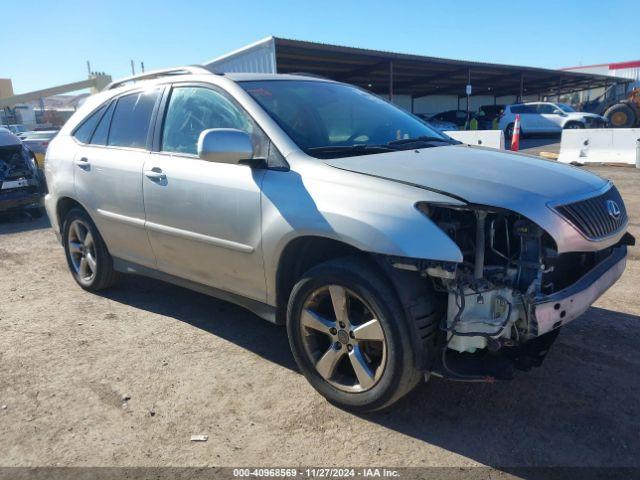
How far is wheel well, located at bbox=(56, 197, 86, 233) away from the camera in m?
4.82

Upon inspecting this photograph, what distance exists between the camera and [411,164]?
2.90m

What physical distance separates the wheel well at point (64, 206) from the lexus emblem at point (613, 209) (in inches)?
164

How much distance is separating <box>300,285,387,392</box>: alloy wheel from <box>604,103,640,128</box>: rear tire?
22939 millimetres

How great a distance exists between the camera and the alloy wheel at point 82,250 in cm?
473

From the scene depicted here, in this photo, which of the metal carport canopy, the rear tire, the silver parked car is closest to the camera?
the silver parked car

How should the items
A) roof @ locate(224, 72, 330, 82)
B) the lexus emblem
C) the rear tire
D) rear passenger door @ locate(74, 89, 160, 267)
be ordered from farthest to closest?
1. the rear tire
2. rear passenger door @ locate(74, 89, 160, 267)
3. roof @ locate(224, 72, 330, 82)
4. the lexus emblem

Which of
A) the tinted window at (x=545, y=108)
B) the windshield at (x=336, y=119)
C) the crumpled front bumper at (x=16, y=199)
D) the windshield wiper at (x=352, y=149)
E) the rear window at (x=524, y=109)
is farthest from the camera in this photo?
the rear window at (x=524, y=109)

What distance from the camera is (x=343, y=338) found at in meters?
2.82

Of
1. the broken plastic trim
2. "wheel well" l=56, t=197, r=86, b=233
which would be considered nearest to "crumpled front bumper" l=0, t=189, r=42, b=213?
"wheel well" l=56, t=197, r=86, b=233

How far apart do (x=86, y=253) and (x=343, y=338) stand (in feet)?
10.0

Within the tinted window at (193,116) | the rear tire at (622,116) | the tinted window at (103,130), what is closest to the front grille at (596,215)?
the tinted window at (193,116)

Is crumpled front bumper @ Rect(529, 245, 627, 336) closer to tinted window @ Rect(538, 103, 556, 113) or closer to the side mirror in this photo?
the side mirror

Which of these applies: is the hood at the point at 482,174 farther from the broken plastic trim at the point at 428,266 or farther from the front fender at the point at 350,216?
the broken plastic trim at the point at 428,266

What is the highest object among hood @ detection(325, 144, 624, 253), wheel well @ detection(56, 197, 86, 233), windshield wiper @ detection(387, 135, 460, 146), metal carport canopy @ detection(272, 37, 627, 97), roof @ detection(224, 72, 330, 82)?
metal carport canopy @ detection(272, 37, 627, 97)
